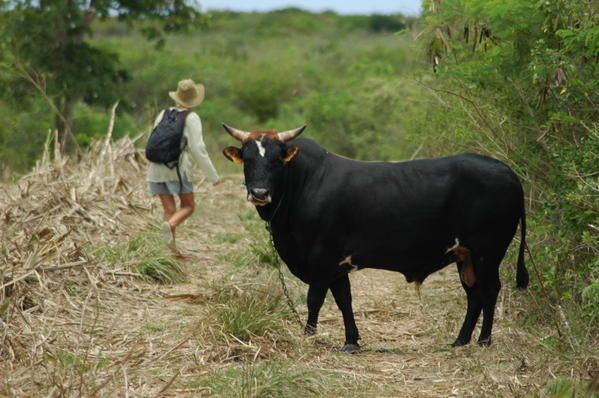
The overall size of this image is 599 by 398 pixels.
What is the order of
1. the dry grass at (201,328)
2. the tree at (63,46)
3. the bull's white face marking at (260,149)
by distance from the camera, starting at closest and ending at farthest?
the dry grass at (201,328) < the bull's white face marking at (260,149) < the tree at (63,46)

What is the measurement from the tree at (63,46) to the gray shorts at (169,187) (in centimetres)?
745

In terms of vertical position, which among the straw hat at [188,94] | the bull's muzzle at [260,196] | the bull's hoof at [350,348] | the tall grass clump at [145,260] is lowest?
the tall grass clump at [145,260]

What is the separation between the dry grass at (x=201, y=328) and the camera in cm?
664

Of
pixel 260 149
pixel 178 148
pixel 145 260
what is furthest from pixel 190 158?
pixel 260 149

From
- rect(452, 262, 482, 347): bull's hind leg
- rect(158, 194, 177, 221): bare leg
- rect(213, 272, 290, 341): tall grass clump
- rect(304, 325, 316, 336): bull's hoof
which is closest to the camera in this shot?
rect(213, 272, 290, 341): tall grass clump

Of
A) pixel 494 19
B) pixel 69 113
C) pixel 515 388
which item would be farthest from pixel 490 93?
pixel 69 113

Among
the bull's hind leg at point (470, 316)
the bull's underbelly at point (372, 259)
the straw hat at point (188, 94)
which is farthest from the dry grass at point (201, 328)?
the straw hat at point (188, 94)

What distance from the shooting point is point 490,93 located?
977 cm

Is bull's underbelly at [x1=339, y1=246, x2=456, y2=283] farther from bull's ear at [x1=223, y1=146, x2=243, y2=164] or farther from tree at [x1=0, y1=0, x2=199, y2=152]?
tree at [x1=0, y1=0, x2=199, y2=152]

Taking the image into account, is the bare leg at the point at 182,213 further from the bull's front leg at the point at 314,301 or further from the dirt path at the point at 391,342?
the bull's front leg at the point at 314,301

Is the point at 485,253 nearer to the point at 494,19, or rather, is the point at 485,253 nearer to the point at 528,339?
the point at 528,339

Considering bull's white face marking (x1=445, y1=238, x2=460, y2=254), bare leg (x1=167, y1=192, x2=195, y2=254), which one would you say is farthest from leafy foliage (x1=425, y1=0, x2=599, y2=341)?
bare leg (x1=167, y1=192, x2=195, y2=254)

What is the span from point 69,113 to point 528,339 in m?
13.0

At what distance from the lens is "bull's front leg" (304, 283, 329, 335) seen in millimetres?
8109
